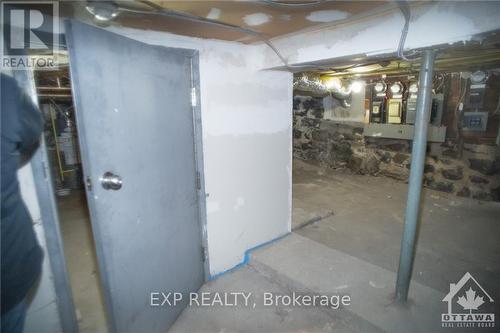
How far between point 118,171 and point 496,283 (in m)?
2.81

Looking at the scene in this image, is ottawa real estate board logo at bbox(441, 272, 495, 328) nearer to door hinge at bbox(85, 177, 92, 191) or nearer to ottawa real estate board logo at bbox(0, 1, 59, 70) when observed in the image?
door hinge at bbox(85, 177, 92, 191)

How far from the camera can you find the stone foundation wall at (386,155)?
12.5 ft

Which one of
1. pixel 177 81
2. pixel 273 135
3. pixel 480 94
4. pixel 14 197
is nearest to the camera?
pixel 14 197

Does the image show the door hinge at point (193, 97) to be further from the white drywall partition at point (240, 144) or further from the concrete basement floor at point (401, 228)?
the concrete basement floor at point (401, 228)

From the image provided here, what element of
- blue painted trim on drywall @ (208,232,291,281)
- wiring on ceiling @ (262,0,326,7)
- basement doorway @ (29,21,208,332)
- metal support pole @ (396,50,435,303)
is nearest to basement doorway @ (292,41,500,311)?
metal support pole @ (396,50,435,303)

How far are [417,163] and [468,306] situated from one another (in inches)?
43.1

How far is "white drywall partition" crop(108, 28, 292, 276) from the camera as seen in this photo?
201 cm

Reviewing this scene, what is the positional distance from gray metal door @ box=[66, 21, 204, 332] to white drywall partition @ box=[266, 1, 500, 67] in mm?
838

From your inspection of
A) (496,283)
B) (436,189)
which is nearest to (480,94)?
(436,189)

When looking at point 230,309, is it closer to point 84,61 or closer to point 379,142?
point 84,61

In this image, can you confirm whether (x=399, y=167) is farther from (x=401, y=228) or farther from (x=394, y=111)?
(x=401, y=228)

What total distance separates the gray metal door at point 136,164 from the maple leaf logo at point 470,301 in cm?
195

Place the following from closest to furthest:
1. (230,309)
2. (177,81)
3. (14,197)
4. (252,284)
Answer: (14,197), (177,81), (230,309), (252,284)

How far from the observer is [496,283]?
2043 mm
